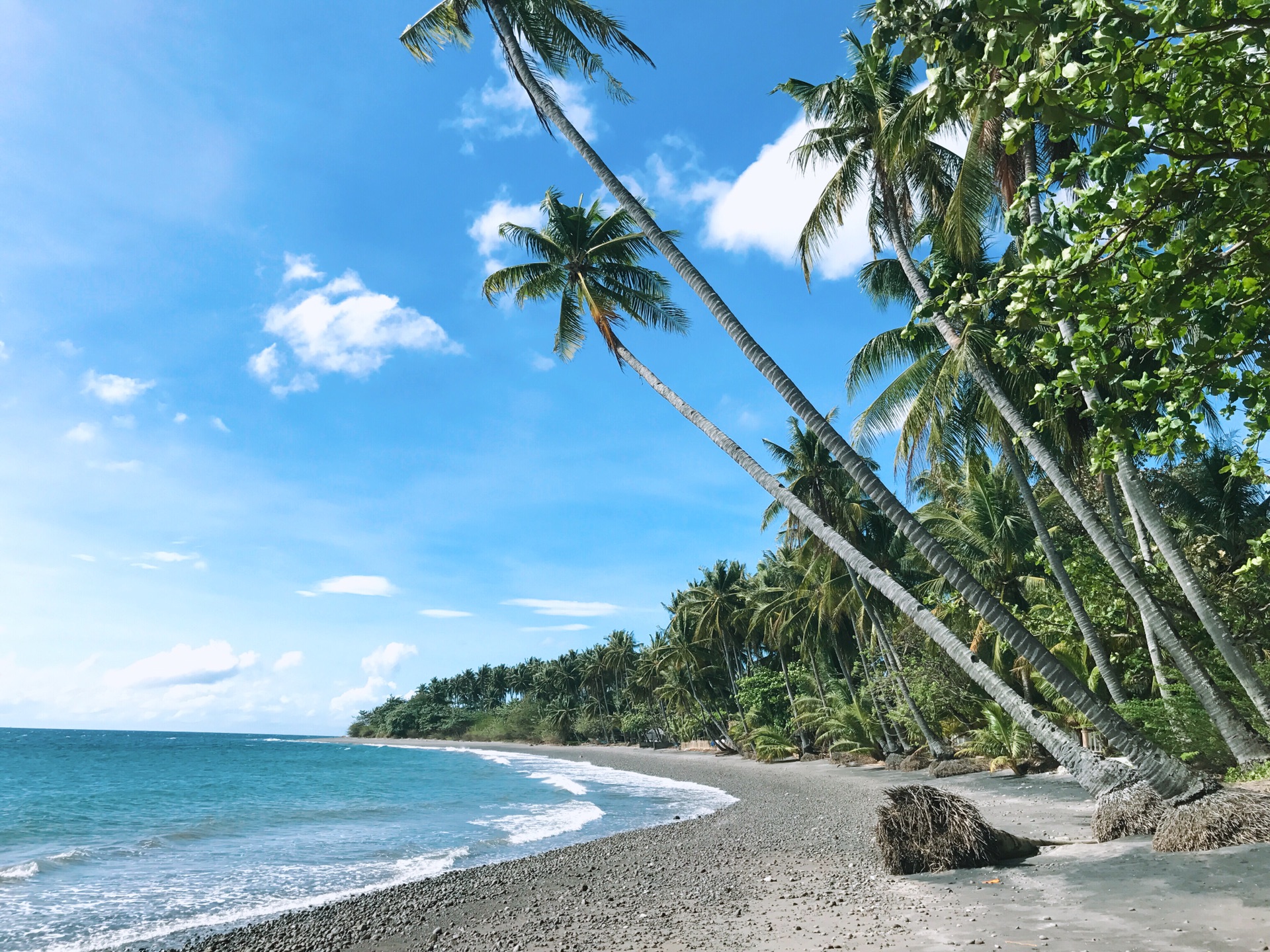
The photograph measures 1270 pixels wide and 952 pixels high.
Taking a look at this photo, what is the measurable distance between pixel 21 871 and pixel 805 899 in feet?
60.4

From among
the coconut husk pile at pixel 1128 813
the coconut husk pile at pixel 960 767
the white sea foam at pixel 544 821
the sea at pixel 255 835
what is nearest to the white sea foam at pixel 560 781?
the sea at pixel 255 835

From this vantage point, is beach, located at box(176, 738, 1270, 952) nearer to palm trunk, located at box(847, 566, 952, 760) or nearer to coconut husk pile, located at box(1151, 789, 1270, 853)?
coconut husk pile, located at box(1151, 789, 1270, 853)

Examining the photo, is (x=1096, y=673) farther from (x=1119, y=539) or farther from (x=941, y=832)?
(x=941, y=832)

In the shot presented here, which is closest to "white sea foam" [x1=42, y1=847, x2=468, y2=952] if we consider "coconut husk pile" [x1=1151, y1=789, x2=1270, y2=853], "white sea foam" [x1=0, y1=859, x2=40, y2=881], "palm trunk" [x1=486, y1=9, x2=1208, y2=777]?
"white sea foam" [x1=0, y1=859, x2=40, y2=881]

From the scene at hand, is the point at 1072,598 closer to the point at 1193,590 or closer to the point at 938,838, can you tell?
the point at 1193,590

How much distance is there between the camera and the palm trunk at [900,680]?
2439 cm

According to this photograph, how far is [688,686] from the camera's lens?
54.7m

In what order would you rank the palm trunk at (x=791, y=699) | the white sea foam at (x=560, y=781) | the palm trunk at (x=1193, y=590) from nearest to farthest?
the palm trunk at (x=1193, y=590), the white sea foam at (x=560, y=781), the palm trunk at (x=791, y=699)

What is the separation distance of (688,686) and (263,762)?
42200 mm

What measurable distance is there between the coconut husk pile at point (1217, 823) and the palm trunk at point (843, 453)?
0.77 m

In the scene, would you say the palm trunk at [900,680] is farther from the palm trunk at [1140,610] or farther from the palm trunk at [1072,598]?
the palm trunk at [1140,610]

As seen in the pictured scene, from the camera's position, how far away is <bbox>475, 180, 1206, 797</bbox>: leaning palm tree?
26.8ft

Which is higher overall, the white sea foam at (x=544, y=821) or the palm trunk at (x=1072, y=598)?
the palm trunk at (x=1072, y=598)

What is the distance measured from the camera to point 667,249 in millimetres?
10234
